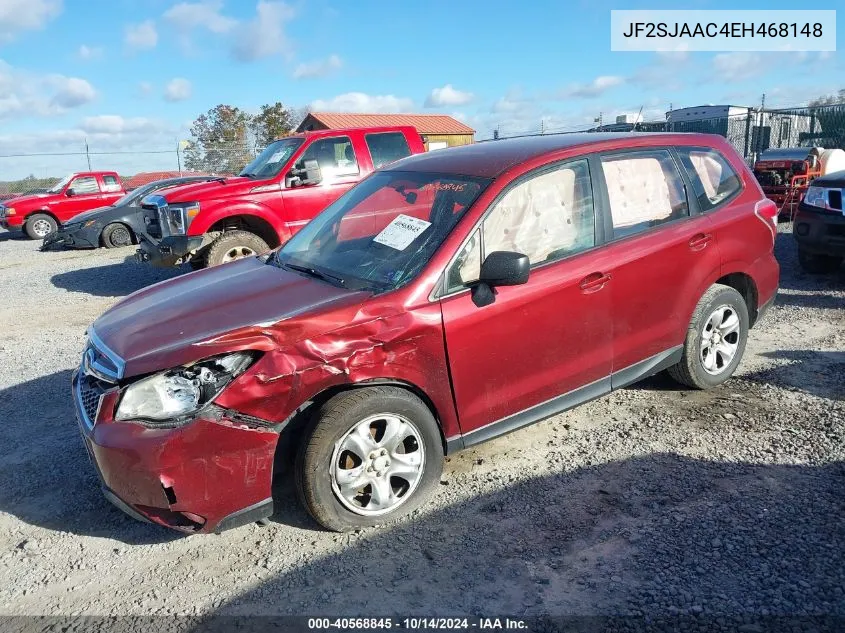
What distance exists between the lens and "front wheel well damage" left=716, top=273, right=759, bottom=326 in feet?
14.9

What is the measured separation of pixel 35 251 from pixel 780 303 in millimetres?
14838

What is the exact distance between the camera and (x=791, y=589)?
261 centimetres

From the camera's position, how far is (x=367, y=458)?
3.08 m

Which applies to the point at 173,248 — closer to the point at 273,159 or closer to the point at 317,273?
the point at 273,159

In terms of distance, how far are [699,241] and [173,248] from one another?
616cm

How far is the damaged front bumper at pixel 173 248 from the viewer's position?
7.85 metres

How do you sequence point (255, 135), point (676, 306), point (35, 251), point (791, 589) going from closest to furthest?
point (791, 589)
point (676, 306)
point (35, 251)
point (255, 135)

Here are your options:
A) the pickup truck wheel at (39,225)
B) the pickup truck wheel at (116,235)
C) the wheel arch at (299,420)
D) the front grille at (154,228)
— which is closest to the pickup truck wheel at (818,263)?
the wheel arch at (299,420)

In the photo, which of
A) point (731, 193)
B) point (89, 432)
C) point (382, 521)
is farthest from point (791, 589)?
point (89, 432)

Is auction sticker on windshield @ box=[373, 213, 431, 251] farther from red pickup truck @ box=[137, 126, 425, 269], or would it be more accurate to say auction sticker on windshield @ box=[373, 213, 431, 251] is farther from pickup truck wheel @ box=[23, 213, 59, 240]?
pickup truck wheel @ box=[23, 213, 59, 240]

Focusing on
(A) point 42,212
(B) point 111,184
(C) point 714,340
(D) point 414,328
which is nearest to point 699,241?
(C) point 714,340

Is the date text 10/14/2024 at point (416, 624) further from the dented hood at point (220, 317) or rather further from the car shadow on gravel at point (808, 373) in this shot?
the car shadow on gravel at point (808, 373)

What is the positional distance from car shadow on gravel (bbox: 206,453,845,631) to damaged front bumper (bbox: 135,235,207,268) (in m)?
5.46

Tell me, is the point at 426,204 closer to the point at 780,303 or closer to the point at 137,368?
the point at 137,368
